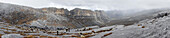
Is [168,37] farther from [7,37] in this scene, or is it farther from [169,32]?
[7,37]

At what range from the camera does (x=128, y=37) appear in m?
15.1

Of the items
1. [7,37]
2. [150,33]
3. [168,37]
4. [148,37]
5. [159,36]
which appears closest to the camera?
[168,37]

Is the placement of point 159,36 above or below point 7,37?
above

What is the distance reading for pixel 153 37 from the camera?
11.8m

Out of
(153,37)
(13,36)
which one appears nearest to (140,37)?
(153,37)

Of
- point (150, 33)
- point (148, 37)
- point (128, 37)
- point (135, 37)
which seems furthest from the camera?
point (128, 37)

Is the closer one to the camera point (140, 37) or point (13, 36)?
point (140, 37)

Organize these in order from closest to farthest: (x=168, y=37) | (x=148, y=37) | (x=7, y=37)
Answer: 1. (x=168, y=37)
2. (x=148, y=37)
3. (x=7, y=37)

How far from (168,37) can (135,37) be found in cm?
404

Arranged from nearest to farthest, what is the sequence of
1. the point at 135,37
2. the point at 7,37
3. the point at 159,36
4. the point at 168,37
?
the point at 168,37 → the point at 159,36 → the point at 135,37 → the point at 7,37

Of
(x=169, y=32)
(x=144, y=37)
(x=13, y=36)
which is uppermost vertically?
(x=169, y=32)

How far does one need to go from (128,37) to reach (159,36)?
161 inches

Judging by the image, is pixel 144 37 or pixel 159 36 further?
pixel 144 37

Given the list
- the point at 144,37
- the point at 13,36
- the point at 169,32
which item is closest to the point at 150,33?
the point at 144,37
